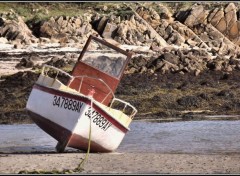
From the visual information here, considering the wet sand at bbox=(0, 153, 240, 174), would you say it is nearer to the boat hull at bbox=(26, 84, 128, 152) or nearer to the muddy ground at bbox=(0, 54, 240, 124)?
the boat hull at bbox=(26, 84, 128, 152)

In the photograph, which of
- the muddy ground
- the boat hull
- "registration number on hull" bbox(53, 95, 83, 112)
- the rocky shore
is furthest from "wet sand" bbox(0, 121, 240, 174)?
the rocky shore

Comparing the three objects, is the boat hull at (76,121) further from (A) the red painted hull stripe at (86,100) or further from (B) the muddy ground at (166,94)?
(B) the muddy ground at (166,94)

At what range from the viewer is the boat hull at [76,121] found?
13.1 m

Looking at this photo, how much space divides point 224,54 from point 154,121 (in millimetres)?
19975

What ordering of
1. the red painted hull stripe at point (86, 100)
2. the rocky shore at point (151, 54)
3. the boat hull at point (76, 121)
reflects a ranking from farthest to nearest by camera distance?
the rocky shore at point (151, 54) < the boat hull at point (76, 121) < the red painted hull stripe at point (86, 100)

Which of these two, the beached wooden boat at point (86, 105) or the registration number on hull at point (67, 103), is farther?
the beached wooden boat at point (86, 105)

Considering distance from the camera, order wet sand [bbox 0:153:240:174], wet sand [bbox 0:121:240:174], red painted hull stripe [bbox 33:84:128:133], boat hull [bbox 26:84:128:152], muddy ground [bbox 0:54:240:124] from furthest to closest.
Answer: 1. muddy ground [bbox 0:54:240:124]
2. boat hull [bbox 26:84:128:152]
3. red painted hull stripe [bbox 33:84:128:133]
4. wet sand [bbox 0:121:240:174]
5. wet sand [bbox 0:153:240:174]

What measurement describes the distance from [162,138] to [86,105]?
425 cm

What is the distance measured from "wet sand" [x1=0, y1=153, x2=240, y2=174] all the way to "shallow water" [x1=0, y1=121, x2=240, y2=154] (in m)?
1.22

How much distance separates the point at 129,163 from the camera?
12.3m

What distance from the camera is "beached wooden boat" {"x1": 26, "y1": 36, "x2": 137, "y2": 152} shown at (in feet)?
43.2

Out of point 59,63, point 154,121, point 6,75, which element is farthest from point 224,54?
point 154,121

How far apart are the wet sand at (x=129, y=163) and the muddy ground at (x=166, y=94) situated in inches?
278

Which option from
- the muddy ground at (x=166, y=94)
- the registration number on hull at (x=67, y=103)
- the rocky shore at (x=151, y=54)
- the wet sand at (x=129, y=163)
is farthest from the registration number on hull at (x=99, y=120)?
the rocky shore at (x=151, y=54)
